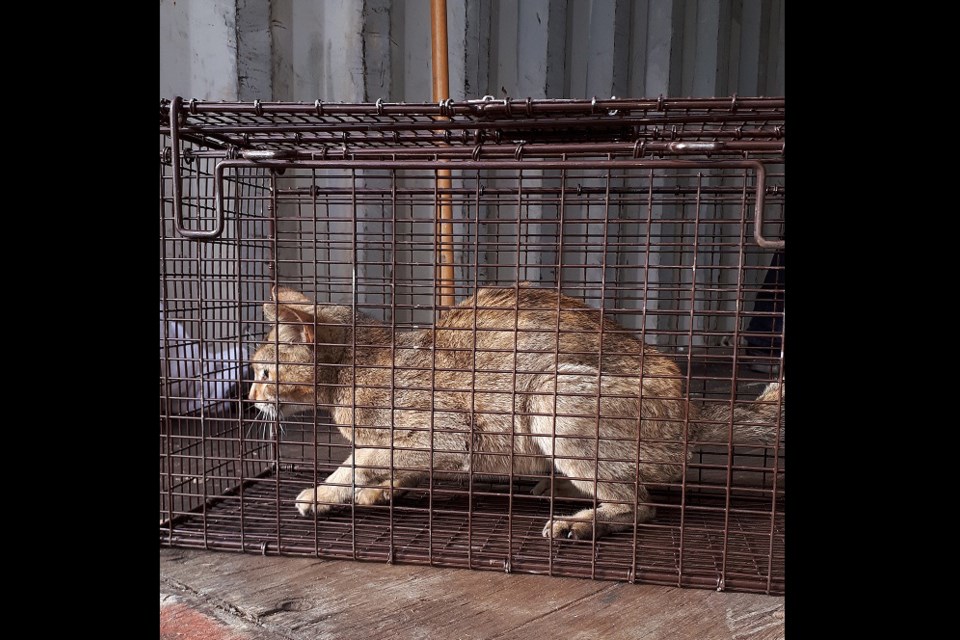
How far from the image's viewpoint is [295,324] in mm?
2324

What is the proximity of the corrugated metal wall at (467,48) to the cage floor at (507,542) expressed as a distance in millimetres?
3230

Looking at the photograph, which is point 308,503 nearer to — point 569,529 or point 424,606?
point 424,606

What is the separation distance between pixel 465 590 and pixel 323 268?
343 centimetres

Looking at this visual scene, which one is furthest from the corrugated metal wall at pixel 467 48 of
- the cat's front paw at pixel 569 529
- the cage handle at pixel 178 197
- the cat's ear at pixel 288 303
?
the cat's front paw at pixel 569 529

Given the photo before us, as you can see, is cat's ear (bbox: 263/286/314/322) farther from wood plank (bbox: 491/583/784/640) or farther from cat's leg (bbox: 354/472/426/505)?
wood plank (bbox: 491/583/784/640)

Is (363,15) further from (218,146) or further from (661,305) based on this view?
(661,305)

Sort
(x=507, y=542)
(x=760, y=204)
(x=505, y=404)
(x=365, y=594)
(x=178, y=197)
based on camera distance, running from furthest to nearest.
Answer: (x=505, y=404) < (x=507, y=542) < (x=178, y=197) < (x=365, y=594) < (x=760, y=204)

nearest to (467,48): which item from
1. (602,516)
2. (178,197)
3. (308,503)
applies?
(178,197)

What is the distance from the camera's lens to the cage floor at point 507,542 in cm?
197

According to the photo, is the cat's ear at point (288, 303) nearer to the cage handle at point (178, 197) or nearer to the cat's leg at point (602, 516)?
the cage handle at point (178, 197)

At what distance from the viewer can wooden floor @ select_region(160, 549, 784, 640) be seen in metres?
1.66

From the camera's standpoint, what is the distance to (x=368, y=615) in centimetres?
173

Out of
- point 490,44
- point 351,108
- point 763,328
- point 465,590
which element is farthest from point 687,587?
point 490,44

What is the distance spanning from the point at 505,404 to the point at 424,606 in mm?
862
